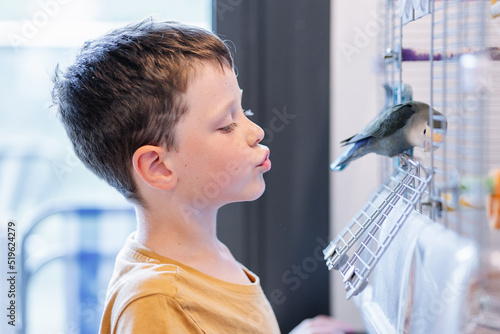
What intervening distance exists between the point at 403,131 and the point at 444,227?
13cm

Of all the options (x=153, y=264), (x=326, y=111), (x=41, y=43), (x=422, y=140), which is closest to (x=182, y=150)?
(x=153, y=264)

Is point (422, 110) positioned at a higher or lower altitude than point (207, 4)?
lower

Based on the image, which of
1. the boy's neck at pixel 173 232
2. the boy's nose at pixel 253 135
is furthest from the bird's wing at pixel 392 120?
the boy's neck at pixel 173 232

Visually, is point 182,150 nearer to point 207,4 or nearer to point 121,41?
point 121,41

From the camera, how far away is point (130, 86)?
0.64 meters

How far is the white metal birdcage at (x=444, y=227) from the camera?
1.40ft

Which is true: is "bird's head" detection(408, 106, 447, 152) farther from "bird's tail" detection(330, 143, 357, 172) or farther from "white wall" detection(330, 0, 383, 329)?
"white wall" detection(330, 0, 383, 329)

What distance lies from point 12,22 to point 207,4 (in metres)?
0.39

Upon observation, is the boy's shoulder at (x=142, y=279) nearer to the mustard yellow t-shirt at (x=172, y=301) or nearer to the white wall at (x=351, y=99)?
the mustard yellow t-shirt at (x=172, y=301)

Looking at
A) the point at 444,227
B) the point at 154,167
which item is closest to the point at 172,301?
the point at 154,167

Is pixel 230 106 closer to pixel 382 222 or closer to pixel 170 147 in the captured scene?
pixel 170 147

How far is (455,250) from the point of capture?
17.8 inches

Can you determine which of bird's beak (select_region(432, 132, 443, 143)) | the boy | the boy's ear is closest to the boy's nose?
the boy

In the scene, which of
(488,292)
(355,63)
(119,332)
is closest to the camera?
(488,292)
